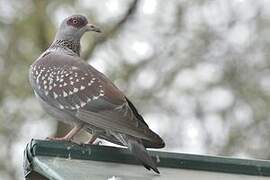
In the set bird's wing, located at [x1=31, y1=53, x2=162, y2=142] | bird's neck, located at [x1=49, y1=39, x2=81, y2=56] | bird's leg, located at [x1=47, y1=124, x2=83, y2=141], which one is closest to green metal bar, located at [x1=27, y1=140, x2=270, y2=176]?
bird's wing, located at [x1=31, y1=53, x2=162, y2=142]

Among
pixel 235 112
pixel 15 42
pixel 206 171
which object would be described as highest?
pixel 206 171

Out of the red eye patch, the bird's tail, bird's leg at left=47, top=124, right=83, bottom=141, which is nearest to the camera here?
the bird's tail

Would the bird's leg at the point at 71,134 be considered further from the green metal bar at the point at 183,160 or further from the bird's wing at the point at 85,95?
the green metal bar at the point at 183,160

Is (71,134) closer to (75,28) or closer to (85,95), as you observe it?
(85,95)

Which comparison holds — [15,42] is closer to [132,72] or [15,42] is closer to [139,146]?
[132,72]

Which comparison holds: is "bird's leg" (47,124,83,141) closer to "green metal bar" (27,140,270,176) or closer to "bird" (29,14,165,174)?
"bird" (29,14,165,174)

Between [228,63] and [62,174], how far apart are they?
477 inches

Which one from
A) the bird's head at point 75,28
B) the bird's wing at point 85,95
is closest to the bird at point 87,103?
the bird's wing at point 85,95

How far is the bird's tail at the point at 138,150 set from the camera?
5.20 meters

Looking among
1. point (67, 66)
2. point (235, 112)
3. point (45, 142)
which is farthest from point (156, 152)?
point (235, 112)

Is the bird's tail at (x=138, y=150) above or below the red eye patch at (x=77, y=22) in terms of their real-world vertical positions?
below

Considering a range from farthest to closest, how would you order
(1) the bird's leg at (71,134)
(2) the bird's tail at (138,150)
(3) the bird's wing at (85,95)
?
(1) the bird's leg at (71,134)
(3) the bird's wing at (85,95)
(2) the bird's tail at (138,150)

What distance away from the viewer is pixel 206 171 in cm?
536

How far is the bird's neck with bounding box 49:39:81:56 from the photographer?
7098mm
